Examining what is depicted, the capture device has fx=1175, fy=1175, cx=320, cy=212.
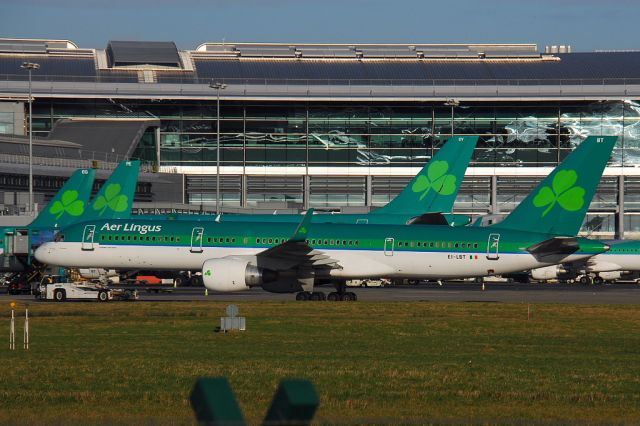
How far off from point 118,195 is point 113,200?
417 millimetres

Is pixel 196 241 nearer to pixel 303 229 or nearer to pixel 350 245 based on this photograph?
pixel 303 229

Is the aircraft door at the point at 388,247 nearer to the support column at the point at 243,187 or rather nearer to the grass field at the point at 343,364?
the grass field at the point at 343,364

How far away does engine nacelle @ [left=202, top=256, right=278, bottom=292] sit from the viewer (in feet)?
152

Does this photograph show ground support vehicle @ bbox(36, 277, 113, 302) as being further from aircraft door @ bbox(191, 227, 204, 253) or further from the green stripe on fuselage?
aircraft door @ bbox(191, 227, 204, 253)

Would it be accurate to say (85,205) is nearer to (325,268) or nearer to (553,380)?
(325,268)

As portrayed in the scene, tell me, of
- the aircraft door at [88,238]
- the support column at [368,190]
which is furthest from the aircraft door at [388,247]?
the support column at [368,190]

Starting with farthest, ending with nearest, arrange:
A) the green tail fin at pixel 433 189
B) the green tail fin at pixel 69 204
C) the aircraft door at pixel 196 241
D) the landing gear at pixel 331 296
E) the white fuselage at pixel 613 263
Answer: the white fuselage at pixel 613 263 → the green tail fin at pixel 69 204 → the green tail fin at pixel 433 189 → the aircraft door at pixel 196 241 → the landing gear at pixel 331 296

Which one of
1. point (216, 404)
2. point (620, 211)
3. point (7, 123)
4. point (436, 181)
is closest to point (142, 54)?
point (7, 123)

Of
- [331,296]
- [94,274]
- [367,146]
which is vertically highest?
[367,146]

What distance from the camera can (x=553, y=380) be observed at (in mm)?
22859

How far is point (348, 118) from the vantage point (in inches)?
5049

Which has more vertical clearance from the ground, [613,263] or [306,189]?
[306,189]

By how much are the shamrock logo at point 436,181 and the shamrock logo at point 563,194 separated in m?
15.2

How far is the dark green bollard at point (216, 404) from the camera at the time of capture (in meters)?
7.13
